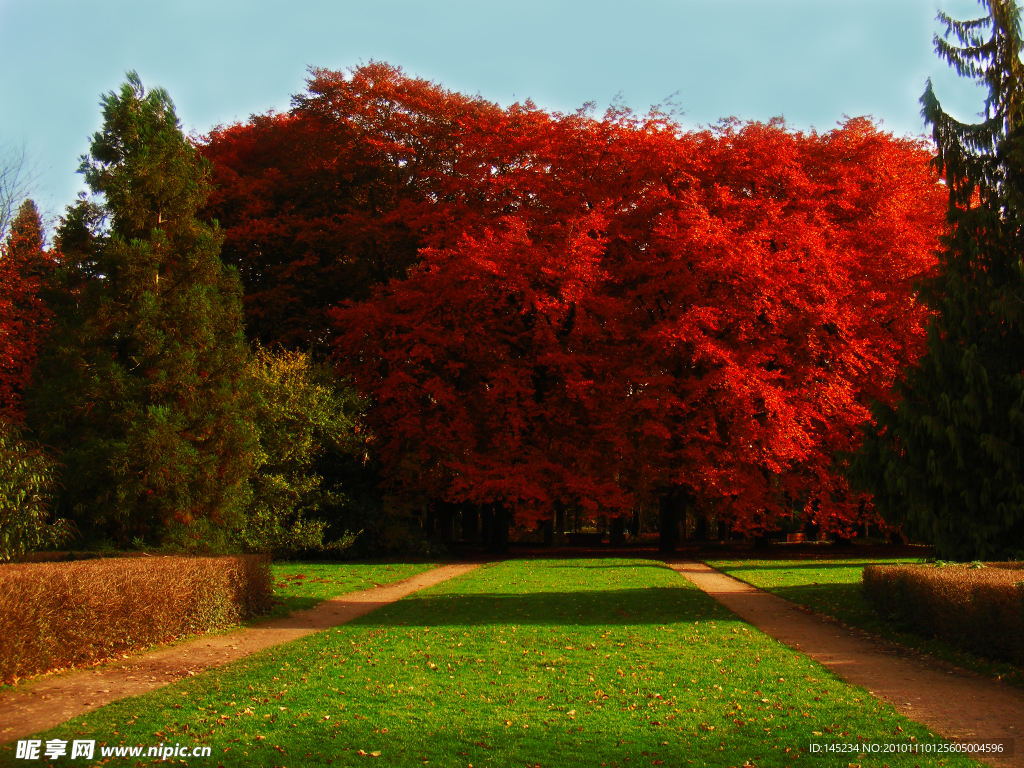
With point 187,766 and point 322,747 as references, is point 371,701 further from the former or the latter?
point 187,766

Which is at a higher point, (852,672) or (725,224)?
(725,224)

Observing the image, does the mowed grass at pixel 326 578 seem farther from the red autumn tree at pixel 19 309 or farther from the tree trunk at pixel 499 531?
the red autumn tree at pixel 19 309

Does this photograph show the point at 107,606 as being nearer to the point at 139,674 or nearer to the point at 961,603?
the point at 139,674

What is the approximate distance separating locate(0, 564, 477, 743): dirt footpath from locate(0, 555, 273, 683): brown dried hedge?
0.87ft

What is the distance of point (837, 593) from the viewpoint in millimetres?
16453

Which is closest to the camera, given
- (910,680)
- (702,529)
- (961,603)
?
(910,680)

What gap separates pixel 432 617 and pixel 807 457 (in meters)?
16.7

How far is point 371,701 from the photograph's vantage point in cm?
755

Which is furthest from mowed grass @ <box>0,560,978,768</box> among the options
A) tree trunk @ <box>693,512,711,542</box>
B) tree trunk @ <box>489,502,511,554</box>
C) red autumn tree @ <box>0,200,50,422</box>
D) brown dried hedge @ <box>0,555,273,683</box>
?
tree trunk @ <box>693,512,711,542</box>

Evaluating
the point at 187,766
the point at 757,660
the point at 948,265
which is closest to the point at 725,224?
the point at 948,265

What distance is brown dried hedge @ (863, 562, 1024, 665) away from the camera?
931 centimetres

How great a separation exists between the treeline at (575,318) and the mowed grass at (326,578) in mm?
1902

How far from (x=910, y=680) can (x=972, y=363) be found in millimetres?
7777

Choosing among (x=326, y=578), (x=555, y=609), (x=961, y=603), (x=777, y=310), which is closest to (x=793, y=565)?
(x=777, y=310)
